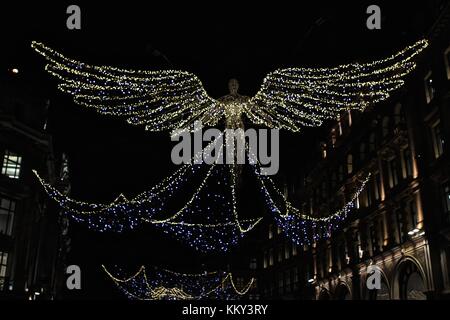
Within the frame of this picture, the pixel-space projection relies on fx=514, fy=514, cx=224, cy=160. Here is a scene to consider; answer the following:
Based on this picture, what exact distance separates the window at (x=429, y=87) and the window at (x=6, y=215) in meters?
26.1

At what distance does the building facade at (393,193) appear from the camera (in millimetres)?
25562

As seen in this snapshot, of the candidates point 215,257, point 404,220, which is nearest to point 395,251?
point 404,220

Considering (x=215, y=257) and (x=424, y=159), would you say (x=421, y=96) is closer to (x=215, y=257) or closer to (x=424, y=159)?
(x=424, y=159)

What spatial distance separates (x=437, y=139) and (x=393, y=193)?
5.24 metres

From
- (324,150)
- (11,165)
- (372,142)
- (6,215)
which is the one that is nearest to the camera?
(6,215)

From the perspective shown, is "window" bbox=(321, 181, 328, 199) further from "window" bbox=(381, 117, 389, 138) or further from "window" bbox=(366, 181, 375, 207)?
"window" bbox=(381, 117, 389, 138)

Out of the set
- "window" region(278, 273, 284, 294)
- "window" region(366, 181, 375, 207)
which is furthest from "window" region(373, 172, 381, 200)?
"window" region(278, 273, 284, 294)

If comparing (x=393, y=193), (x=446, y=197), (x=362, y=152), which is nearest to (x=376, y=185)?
(x=362, y=152)

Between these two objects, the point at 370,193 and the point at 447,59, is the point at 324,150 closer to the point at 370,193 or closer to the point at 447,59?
the point at 370,193

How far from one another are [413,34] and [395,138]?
602 cm

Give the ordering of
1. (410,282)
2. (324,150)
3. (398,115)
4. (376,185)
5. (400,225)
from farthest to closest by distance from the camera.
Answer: (324,150) < (376,185) < (398,115) < (400,225) < (410,282)

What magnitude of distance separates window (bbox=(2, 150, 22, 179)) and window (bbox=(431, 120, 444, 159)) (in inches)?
1003

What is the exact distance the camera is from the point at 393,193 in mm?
30906

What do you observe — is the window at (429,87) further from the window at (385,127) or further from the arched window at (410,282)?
the arched window at (410,282)
